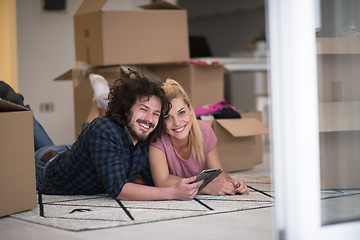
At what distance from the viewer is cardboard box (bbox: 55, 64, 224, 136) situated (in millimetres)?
3248

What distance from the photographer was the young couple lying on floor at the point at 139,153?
202cm

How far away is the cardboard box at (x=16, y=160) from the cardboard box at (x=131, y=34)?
1.28 m

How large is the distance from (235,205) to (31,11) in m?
3.20

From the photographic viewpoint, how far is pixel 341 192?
4.67 ft

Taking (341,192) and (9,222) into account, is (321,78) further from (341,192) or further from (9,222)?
(9,222)

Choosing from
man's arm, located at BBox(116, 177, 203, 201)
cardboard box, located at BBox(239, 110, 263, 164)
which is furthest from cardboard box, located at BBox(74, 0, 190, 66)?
man's arm, located at BBox(116, 177, 203, 201)

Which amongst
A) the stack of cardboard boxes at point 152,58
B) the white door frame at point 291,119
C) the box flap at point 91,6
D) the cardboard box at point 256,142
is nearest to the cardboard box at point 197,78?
the stack of cardboard boxes at point 152,58

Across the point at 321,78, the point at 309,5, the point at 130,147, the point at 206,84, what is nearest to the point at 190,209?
the point at 130,147

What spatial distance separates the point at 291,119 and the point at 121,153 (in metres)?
0.96

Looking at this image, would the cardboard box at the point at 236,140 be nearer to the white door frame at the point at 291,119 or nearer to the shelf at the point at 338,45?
the shelf at the point at 338,45

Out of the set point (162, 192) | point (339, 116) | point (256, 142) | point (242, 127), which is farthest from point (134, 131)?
point (256, 142)

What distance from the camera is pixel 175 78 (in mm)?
3340

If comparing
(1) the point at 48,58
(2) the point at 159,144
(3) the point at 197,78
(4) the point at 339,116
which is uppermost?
(1) the point at 48,58

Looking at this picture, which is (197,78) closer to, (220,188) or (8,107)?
(220,188)
